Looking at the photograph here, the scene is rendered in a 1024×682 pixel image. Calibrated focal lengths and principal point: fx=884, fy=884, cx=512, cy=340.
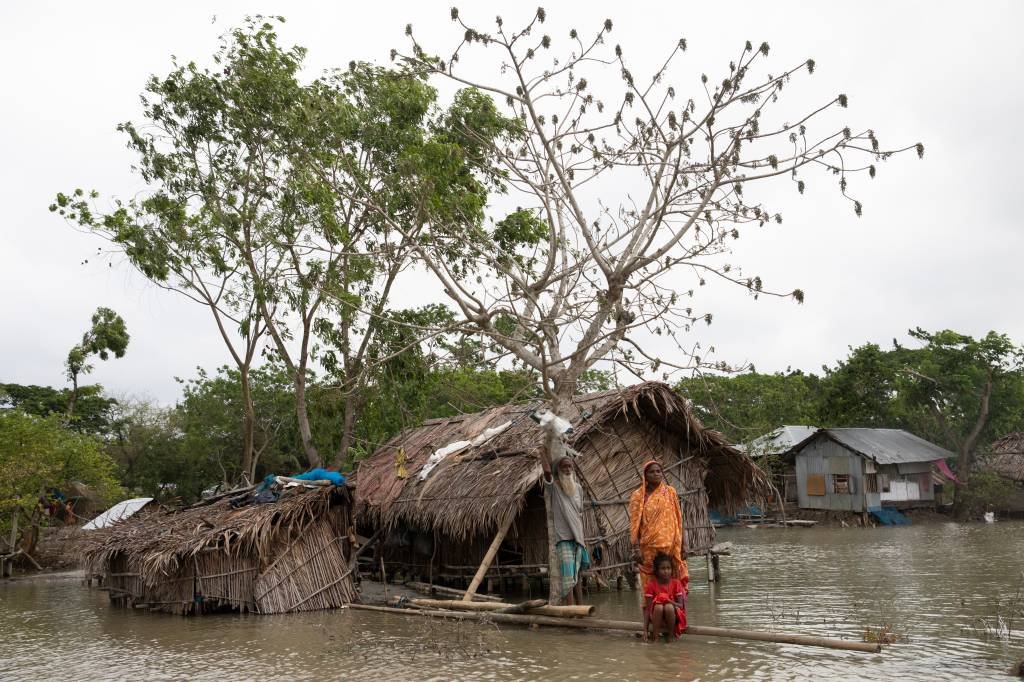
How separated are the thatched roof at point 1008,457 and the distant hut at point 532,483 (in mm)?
19246

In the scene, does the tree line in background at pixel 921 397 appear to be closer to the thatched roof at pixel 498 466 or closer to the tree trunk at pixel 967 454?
the tree trunk at pixel 967 454

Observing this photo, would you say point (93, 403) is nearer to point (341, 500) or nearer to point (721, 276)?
point (341, 500)

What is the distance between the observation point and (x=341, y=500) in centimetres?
1115

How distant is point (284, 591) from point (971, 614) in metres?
7.40

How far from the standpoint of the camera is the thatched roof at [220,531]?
10.1 m

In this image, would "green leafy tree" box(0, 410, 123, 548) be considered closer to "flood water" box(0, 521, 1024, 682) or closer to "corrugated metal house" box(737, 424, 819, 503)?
"flood water" box(0, 521, 1024, 682)

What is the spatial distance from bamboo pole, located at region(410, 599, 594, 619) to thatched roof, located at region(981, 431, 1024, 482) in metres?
23.6

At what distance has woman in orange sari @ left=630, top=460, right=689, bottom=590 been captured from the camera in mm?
7566

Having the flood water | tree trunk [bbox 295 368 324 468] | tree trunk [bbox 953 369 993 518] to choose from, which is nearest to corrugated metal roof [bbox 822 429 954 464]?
tree trunk [bbox 953 369 993 518]

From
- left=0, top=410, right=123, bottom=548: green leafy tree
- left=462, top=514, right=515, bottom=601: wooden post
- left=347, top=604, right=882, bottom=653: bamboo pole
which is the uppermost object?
left=0, top=410, right=123, bottom=548: green leafy tree

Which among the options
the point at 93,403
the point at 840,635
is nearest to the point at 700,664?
the point at 840,635

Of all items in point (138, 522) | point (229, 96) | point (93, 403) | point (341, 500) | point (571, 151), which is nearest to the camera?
point (571, 151)

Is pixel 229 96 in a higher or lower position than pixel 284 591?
higher

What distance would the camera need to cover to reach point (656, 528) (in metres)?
7.65
